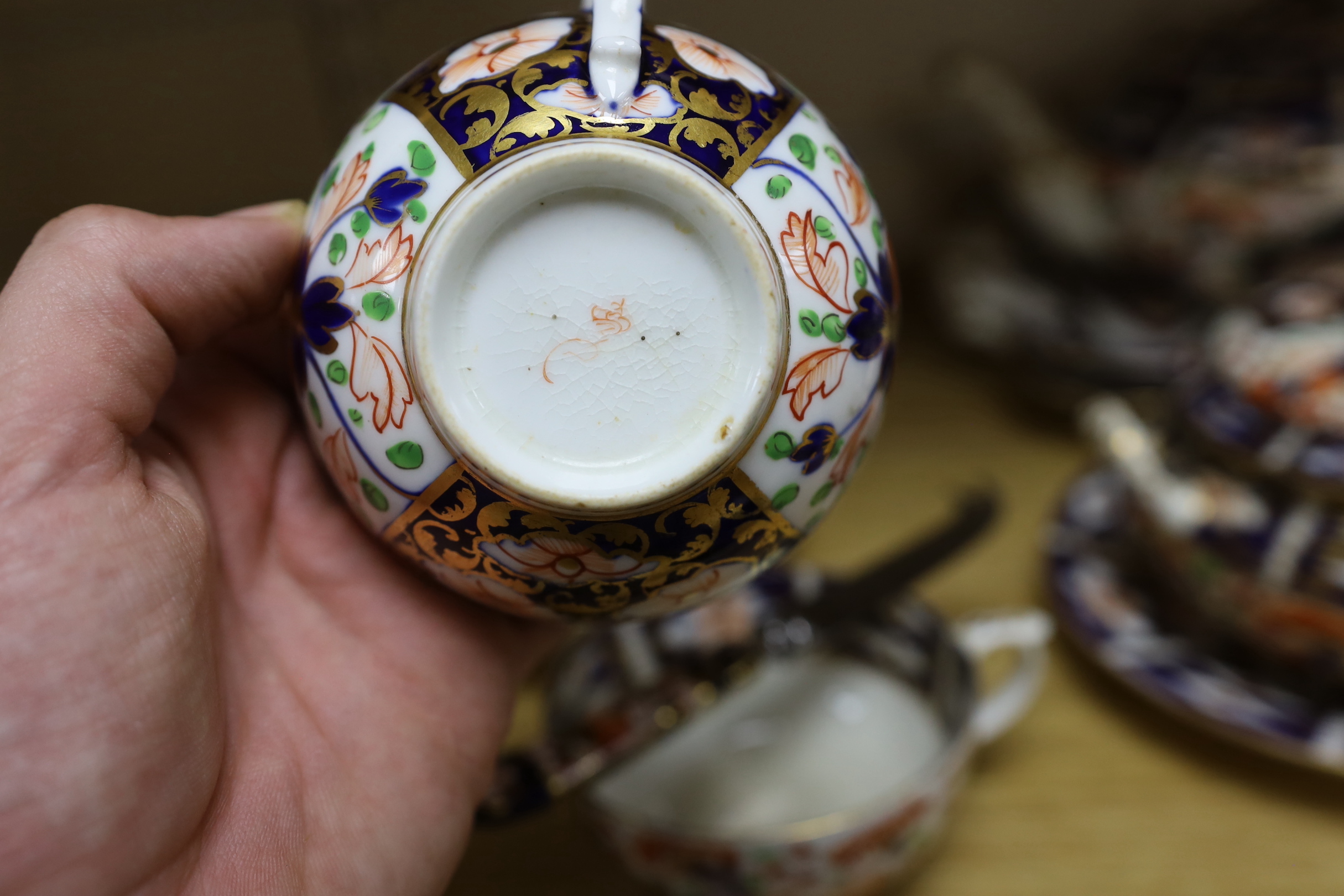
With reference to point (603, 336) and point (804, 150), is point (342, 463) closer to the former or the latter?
point (603, 336)

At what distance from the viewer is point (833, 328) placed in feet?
1.37

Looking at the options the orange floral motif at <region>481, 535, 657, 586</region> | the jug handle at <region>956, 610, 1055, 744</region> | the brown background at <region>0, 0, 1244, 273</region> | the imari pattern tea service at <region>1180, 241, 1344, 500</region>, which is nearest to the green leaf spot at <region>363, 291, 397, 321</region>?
the orange floral motif at <region>481, 535, 657, 586</region>

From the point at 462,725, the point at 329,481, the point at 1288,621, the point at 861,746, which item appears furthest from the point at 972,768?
the point at 329,481

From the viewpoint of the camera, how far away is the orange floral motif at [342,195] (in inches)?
16.8

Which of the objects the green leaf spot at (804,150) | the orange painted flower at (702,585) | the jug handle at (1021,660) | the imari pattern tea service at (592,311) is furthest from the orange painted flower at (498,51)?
the jug handle at (1021,660)

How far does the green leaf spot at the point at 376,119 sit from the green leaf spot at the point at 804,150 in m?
0.17

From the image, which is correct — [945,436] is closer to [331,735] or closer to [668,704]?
[668,704]

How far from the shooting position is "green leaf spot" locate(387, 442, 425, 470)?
1.36 feet

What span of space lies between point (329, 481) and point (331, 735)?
0.13 m

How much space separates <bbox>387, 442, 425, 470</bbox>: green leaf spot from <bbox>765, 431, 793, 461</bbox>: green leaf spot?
139mm

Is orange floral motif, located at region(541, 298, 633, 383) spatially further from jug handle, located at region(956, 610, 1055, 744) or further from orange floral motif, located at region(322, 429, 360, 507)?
jug handle, located at region(956, 610, 1055, 744)

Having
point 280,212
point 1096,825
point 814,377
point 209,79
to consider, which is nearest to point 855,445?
point 814,377

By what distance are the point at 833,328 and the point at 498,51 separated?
0.18 m

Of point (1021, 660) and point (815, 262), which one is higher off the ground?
point (815, 262)
